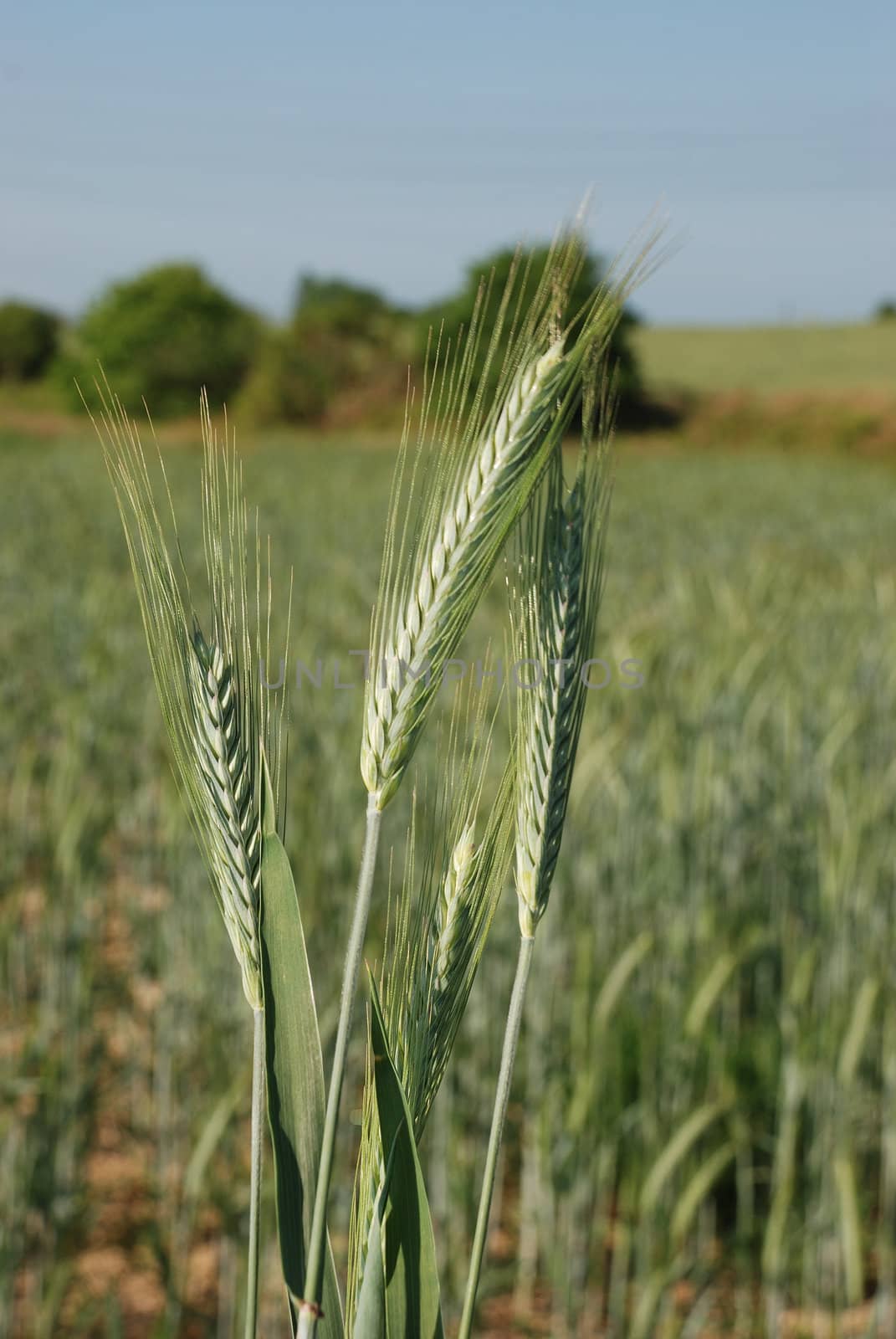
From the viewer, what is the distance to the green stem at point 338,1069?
455mm

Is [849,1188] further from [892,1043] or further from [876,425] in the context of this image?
[876,425]

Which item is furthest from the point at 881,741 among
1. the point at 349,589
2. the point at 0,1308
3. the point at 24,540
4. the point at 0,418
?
the point at 0,418

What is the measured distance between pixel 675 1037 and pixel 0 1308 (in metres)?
1.34

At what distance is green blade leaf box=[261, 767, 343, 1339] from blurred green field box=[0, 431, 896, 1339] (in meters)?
1.37

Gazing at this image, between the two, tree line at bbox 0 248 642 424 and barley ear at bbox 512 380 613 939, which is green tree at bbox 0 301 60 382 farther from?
barley ear at bbox 512 380 613 939

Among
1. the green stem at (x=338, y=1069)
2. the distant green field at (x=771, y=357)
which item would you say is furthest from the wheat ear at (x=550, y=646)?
the distant green field at (x=771, y=357)

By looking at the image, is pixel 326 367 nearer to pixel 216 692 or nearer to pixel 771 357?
pixel 771 357

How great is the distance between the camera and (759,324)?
177 feet

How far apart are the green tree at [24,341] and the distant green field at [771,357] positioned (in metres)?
29.0

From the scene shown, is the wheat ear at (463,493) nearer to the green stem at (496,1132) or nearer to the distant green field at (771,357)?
the green stem at (496,1132)

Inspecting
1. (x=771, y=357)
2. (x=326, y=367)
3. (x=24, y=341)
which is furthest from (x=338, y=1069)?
(x=24, y=341)

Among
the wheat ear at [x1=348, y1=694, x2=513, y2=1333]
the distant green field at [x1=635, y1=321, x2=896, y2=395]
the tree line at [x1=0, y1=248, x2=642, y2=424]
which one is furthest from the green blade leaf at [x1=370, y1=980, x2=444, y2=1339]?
the distant green field at [x1=635, y1=321, x2=896, y2=395]

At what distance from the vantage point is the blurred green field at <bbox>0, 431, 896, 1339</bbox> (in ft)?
7.13

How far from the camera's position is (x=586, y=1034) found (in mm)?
2438
